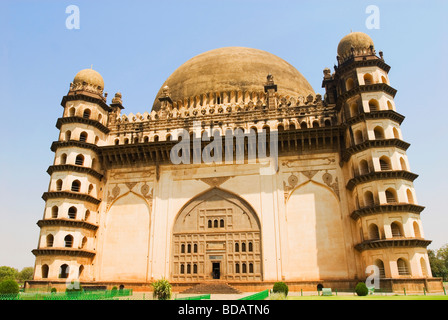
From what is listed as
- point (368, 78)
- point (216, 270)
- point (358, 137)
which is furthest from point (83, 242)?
point (368, 78)

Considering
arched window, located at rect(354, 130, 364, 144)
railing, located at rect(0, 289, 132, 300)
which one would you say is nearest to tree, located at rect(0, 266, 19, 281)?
railing, located at rect(0, 289, 132, 300)

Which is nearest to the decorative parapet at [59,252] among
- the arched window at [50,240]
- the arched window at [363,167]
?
the arched window at [50,240]

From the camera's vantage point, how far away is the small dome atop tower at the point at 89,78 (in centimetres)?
2867

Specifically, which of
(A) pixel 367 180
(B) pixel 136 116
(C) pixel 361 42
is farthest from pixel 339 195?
(B) pixel 136 116

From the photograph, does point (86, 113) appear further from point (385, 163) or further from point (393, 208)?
point (393, 208)

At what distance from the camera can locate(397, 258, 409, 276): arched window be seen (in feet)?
64.9

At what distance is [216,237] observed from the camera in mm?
24516

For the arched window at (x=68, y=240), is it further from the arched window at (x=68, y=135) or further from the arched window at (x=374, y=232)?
the arched window at (x=374, y=232)

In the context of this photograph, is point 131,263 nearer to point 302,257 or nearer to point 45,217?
point 45,217

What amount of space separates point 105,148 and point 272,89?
13371 mm

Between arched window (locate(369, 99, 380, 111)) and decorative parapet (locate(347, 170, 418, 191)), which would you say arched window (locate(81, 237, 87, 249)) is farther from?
arched window (locate(369, 99, 380, 111))

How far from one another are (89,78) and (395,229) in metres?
24.5

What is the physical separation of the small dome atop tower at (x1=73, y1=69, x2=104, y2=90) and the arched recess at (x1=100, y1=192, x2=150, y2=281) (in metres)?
9.45

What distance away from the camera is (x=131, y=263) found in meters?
24.9
